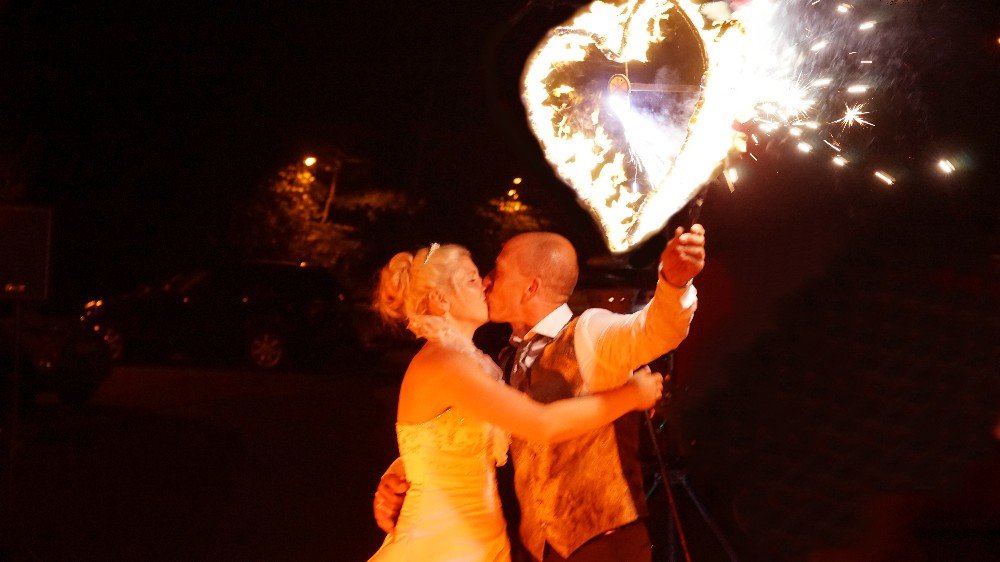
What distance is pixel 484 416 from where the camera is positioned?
146 inches

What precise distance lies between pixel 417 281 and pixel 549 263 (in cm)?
48

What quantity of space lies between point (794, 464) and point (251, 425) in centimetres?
912

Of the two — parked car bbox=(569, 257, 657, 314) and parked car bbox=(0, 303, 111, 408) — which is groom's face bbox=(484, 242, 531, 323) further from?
parked car bbox=(0, 303, 111, 408)

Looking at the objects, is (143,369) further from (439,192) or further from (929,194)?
(929,194)

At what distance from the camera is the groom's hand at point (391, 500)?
4.11m

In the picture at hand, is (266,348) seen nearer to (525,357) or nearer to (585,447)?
(525,357)

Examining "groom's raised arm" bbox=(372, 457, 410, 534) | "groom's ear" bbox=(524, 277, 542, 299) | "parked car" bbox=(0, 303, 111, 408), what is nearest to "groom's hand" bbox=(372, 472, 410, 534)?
"groom's raised arm" bbox=(372, 457, 410, 534)

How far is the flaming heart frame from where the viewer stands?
3.18 metres

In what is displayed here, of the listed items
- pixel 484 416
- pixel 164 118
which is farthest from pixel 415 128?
pixel 484 416

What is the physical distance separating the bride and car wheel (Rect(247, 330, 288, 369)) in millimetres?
15755

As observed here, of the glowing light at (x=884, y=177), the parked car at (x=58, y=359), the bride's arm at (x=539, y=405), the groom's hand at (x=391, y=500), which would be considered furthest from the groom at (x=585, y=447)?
the parked car at (x=58, y=359)

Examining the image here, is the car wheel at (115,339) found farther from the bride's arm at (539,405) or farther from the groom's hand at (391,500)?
the bride's arm at (539,405)

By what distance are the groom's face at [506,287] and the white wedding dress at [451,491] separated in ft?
0.58

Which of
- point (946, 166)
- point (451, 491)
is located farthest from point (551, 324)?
point (946, 166)
